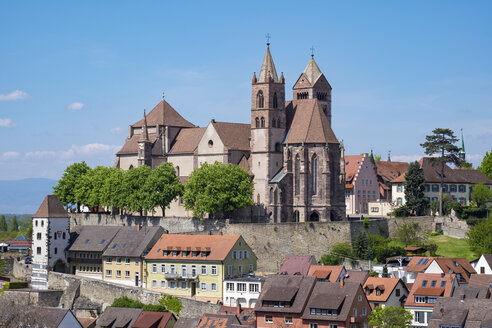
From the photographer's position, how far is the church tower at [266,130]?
416ft

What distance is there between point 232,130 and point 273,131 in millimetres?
10126

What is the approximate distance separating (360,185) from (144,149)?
1291 inches

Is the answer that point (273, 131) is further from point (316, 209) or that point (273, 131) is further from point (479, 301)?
point (479, 301)

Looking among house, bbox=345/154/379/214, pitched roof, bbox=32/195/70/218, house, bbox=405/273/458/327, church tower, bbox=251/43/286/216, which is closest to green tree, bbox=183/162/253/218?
church tower, bbox=251/43/286/216

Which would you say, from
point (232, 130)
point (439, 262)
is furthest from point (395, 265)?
point (232, 130)

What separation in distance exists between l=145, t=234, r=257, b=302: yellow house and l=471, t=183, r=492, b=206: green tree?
133 feet

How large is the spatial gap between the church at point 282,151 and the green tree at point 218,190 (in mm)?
3579

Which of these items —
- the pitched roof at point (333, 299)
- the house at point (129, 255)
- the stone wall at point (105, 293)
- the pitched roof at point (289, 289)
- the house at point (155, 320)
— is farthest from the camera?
the house at point (129, 255)

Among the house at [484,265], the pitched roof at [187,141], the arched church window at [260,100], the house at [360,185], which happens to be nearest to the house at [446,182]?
the house at [360,185]

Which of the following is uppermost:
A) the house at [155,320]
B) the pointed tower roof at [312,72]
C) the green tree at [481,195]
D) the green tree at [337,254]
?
the pointed tower roof at [312,72]

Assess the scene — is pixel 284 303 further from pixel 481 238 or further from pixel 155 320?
pixel 481 238

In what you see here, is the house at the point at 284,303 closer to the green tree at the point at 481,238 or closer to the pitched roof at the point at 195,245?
the pitched roof at the point at 195,245

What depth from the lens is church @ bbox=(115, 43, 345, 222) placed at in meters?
123

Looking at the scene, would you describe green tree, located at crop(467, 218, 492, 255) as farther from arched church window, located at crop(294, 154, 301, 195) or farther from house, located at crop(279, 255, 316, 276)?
arched church window, located at crop(294, 154, 301, 195)
